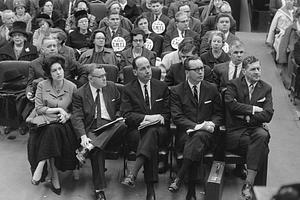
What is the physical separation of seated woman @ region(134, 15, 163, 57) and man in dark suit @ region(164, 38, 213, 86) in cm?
140

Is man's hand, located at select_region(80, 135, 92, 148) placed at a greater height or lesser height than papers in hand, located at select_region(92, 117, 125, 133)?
lesser

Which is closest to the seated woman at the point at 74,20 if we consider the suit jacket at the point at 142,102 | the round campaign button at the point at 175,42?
the round campaign button at the point at 175,42

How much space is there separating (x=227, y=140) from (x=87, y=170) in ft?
4.91

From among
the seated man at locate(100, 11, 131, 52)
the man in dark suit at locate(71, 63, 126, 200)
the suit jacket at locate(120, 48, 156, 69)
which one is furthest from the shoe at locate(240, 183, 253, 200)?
the seated man at locate(100, 11, 131, 52)

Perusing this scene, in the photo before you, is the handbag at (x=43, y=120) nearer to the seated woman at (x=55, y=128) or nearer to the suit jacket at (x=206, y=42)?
the seated woman at (x=55, y=128)

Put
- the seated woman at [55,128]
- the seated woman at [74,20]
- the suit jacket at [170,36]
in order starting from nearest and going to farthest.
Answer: the seated woman at [55,128] < the suit jacket at [170,36] < the seated woman at [74,20]

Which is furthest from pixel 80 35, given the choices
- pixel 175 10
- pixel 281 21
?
pixel 281 21

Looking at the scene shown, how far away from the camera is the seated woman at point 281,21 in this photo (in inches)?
327

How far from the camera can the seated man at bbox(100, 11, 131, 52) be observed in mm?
6633

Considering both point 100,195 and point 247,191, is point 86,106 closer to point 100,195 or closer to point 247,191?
point 100,195

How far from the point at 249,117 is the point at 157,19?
126 inches

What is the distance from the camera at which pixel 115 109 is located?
16.4ft

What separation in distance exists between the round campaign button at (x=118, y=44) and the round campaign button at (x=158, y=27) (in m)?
0.73

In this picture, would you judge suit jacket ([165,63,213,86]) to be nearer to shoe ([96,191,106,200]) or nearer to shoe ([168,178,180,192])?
shoe ([168,178,180,192])
